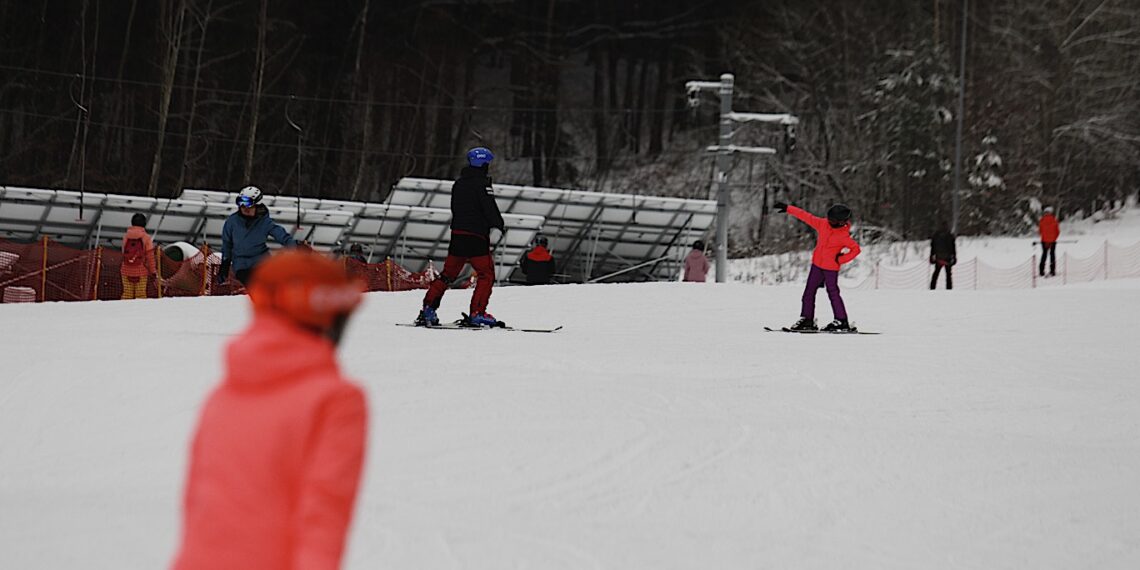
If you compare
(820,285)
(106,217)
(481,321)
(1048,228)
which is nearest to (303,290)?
(481,321)

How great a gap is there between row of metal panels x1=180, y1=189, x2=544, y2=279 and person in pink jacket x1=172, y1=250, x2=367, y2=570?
1082 inches

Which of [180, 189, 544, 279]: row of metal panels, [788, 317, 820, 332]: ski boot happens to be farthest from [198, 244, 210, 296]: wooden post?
[180, 189, 544, 279]: row of metal panels

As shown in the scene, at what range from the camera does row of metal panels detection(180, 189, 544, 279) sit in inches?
1220

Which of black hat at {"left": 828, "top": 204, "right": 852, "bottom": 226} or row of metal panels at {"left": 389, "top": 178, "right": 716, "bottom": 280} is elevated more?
row of metal panels at {"left": 389, "top": 178, "right": 716, "bottom": 280}

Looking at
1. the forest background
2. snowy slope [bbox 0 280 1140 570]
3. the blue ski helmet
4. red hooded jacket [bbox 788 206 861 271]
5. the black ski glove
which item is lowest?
snowy slope [bbox 0 280 1140 570]

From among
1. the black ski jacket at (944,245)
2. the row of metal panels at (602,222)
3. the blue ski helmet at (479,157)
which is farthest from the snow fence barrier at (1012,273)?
the blue ski helmet at (479,157)

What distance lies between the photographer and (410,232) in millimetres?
31766

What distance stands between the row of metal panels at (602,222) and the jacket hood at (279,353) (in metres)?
30.4

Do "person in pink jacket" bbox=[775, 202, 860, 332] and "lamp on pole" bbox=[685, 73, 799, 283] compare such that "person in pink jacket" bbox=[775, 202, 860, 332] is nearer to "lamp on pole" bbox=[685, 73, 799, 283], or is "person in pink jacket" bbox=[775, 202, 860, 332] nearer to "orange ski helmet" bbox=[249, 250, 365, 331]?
"lamp on pole" bbox=[685, 73, 799, 283]

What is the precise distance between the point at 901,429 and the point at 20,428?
198 inches

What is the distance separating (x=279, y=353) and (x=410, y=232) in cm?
2924

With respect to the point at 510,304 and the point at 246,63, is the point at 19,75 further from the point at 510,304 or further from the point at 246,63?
the point at 510,304

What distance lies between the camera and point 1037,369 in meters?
12.5

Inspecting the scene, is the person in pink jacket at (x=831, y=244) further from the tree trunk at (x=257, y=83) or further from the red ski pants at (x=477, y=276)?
the tree trunk at (x=257, y=83)
